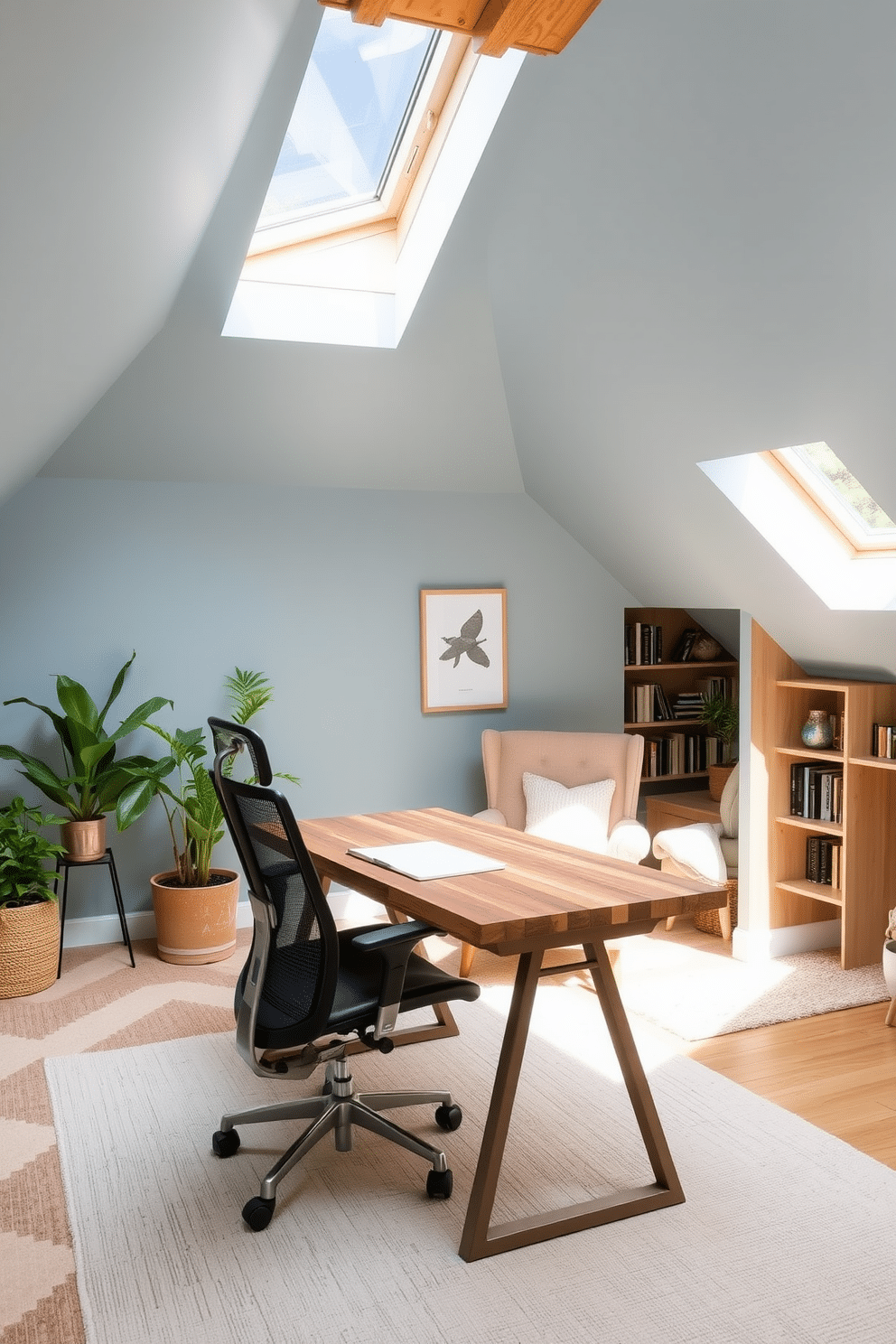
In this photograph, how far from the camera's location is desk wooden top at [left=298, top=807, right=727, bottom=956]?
2.64 m

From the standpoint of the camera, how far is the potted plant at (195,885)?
489cm

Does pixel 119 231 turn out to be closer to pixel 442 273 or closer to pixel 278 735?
pixel 442 273

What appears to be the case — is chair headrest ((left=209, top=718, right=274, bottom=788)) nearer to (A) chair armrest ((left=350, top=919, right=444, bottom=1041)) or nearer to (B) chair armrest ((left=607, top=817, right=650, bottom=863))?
(A) chair armrest ((left=350, top=919, right=444, bottom=1041))

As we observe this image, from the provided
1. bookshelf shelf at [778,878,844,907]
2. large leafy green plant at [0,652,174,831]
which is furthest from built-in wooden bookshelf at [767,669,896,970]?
large leafy green plant at [0,652,174,831]

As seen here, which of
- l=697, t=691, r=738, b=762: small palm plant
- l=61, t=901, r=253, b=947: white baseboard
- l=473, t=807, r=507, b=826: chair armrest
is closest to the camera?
l=61, t=901, r=253, b=947: white baseboard

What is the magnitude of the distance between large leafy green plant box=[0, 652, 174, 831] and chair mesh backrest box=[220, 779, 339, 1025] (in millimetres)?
1937

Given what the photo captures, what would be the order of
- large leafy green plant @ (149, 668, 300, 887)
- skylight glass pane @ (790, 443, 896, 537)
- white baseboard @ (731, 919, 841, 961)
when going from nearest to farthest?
skylight glass pane @ (790, 443, 896, 537) → large leafy green plant @ (149, 668, 300, 887) → white baseboard @ (731, 919, 841, 961)

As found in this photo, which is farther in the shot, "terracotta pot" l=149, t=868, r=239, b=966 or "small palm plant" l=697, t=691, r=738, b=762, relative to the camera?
"small palm plant" l=697, t=691, r=738, b=762

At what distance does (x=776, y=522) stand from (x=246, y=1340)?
3.47 m

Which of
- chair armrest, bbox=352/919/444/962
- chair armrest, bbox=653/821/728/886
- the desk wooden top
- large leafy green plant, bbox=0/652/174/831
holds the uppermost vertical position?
large leafy green plant, bbox=0/652/174/831

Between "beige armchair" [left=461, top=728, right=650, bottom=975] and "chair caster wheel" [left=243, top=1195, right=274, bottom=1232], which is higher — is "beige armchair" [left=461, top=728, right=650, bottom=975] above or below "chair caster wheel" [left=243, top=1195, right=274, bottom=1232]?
above

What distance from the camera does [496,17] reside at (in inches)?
94.4

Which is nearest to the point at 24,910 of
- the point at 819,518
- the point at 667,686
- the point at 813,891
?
the point at 813,891

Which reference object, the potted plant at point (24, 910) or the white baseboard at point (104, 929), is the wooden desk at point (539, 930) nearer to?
the potted plant at point (24, 910)
